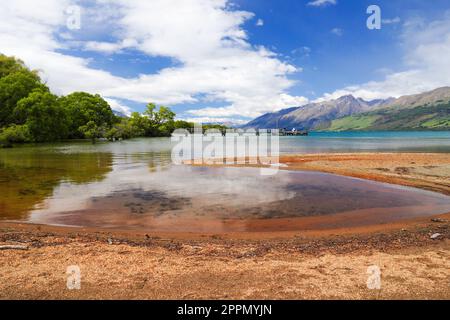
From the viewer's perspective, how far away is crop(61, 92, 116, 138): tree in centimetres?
10231

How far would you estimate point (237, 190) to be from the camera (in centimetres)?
1833

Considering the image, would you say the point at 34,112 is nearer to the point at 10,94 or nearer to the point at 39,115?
the point at 39,115

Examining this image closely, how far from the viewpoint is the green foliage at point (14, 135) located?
5912cm

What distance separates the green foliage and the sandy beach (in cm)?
6047

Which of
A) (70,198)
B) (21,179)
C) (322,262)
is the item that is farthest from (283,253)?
(21,179)

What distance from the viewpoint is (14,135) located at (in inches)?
2447

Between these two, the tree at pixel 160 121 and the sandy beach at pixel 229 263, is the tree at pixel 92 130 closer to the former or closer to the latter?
the tree at pixel 160 121

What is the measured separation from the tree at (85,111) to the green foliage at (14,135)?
31873mm

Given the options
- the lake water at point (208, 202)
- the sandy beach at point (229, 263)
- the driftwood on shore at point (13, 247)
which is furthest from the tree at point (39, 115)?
the driftwood on shore at point (13, 247)

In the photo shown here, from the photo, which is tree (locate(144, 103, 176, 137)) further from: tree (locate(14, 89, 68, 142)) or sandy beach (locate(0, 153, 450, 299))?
sandy beach (locate(0, 153, 450, 299))

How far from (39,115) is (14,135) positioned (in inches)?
337

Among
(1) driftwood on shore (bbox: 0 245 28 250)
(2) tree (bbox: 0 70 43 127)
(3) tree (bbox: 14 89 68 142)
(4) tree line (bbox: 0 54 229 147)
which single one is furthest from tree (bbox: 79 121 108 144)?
(1) driftwood on shore (bbox: 0 245 28 250)

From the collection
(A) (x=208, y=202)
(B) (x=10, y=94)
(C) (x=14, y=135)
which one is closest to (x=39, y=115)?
(B) (x=10, y=94)
